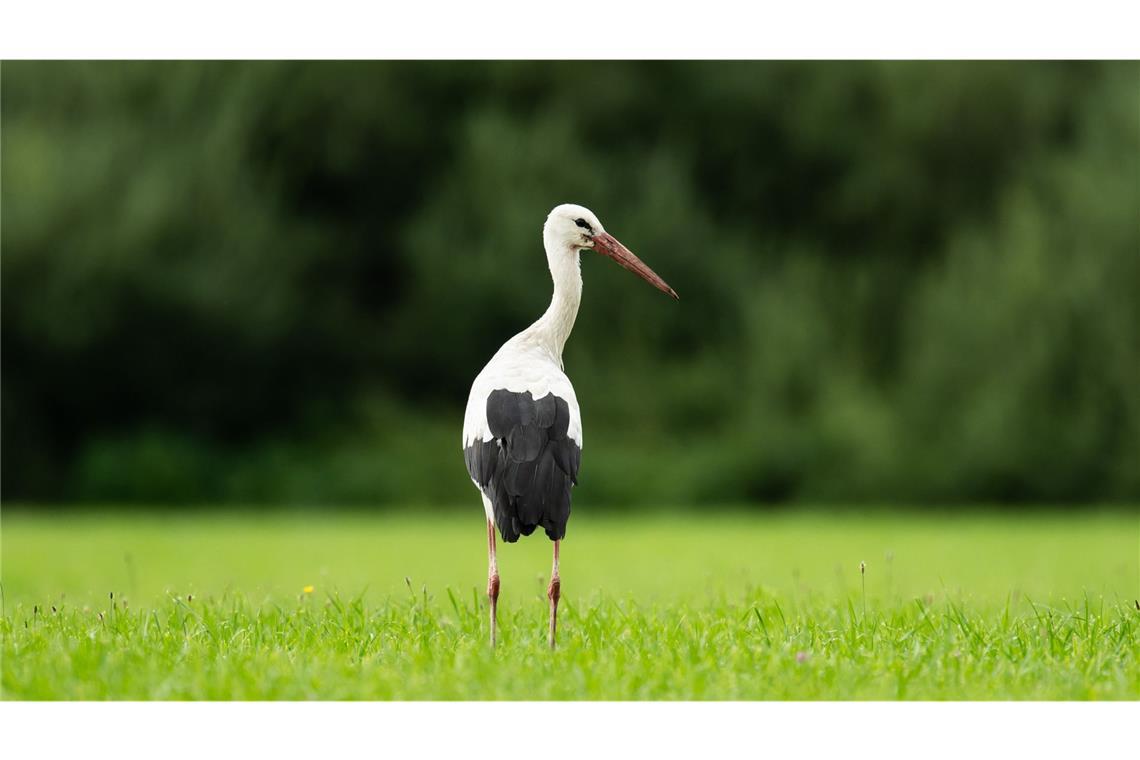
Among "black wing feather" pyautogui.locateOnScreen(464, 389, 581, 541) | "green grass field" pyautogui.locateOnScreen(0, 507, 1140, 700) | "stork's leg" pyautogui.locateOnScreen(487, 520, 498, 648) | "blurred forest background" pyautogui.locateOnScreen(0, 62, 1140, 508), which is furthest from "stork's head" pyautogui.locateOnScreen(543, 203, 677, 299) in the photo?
"blurred forest background" pyautogui.locateOnScreen(0, 62, 1140, 508)

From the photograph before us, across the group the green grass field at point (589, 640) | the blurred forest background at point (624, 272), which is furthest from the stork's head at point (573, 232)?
the blurred forest background at point (624, 272)

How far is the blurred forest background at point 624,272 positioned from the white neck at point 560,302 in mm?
11616

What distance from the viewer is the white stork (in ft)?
17.4

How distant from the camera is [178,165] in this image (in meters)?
19.4

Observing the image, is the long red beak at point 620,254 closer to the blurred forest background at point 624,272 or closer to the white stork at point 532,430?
the white stork at point 532,430

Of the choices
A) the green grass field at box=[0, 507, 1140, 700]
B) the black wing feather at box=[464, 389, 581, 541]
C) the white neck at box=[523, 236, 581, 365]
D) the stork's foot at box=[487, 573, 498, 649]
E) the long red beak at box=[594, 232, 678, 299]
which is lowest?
the green grass field at box=[0, 507, 1140, 700]

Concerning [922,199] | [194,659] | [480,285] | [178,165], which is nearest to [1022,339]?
[922,199]

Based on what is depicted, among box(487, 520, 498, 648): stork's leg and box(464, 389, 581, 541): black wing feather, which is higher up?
box(464, 389, 581, 541): black wing feather

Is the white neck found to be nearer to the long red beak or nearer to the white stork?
the white stork

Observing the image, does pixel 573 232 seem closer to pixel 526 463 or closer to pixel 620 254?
pixel 620 254

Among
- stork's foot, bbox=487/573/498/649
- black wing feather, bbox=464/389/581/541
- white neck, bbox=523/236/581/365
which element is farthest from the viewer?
white neck, bbox=523/236/581/365

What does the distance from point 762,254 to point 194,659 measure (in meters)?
17.5

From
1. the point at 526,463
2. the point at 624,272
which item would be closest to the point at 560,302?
the point at 526,463

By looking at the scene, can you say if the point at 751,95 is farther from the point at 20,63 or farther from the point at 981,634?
the point at 981,634
